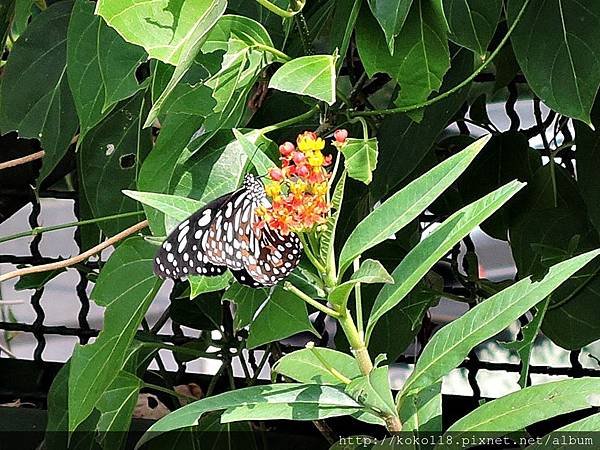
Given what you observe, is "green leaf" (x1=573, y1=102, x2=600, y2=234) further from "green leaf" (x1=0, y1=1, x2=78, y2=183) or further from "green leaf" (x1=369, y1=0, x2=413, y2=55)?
"green leaf" (x1=0, y1=1, x2=78, y2=183)

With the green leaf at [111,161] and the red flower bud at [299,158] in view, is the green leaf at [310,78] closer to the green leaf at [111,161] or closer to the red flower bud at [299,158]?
the red flower bud at [299,158]

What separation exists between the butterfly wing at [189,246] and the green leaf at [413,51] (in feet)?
0.50

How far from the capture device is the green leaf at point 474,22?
57 centimetres

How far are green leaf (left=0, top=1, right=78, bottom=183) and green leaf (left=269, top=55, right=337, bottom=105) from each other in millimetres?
337

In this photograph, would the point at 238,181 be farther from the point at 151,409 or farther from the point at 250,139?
the point at 151,409

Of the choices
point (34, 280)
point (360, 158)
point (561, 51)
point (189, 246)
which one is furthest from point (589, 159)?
point (34, 280)

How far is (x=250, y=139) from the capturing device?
54 cm

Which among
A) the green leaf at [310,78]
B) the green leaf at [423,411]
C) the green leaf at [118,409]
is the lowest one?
the green leaf at [118,409]

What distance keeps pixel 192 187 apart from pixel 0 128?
0.34 meters

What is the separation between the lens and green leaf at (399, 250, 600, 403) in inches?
17.0

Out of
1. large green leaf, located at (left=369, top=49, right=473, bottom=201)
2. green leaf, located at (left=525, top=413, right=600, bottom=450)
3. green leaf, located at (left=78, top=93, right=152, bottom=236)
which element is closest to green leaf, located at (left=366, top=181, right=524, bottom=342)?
green leaf, located at (left=525, top=413, right=600, bottom=450)

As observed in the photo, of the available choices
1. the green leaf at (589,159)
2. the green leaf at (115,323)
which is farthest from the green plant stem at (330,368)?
the green leaf at (589,159)

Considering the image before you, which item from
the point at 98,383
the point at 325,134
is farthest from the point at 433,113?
the point at 98,383

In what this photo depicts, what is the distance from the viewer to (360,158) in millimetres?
500
